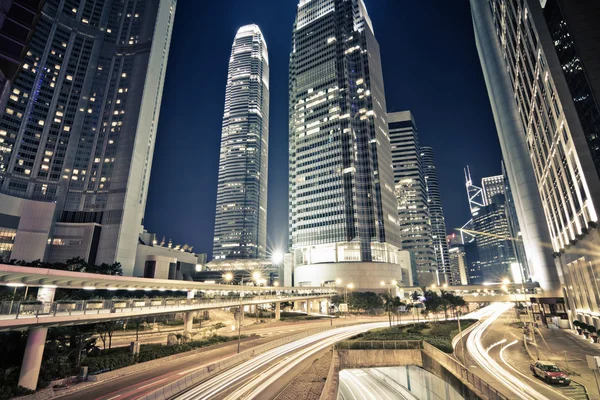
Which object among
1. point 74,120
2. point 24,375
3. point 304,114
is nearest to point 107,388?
point 24,375

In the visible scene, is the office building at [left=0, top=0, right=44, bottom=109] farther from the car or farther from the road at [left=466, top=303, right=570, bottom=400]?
the car

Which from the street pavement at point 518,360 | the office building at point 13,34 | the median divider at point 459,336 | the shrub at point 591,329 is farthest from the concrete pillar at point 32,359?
the shrub at point 591,329

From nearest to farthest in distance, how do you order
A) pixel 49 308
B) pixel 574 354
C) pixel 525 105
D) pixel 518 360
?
pixel 49 308
pixel 518 360
pixel 574 354
pixel 525 105

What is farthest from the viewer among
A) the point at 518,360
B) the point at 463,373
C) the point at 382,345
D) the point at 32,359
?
the point at 382,345

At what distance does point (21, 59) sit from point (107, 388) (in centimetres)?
5431

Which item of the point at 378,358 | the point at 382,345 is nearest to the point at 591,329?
the point at 382,345

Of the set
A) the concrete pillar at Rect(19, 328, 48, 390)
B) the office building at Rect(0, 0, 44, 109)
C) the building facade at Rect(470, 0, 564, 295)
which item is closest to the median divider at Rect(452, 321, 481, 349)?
the building facade at Rect(470, 0, 564, 295)

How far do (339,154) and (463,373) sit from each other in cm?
12354

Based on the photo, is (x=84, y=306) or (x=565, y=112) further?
(x=565, y=112)

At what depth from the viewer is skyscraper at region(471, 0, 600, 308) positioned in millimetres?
39250

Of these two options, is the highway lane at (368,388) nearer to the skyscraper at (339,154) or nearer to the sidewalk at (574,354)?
the sidewalk at (574,354)

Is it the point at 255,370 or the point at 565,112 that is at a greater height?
the point at 565,112

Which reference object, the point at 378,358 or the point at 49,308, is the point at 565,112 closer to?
the point at 378,358

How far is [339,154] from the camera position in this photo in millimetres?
141375
